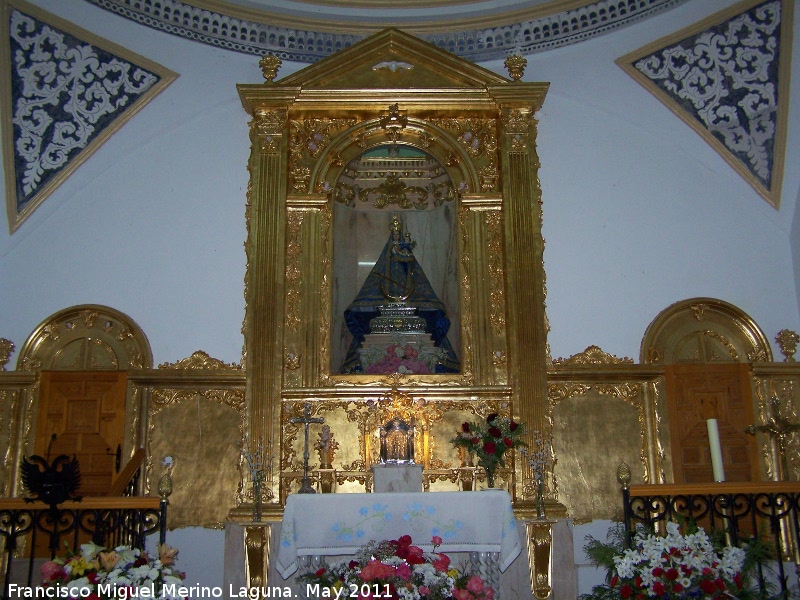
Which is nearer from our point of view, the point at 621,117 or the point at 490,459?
the point at 490,459

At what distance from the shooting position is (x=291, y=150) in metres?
8.86

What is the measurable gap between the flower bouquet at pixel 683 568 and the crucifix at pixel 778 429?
2.02 metres

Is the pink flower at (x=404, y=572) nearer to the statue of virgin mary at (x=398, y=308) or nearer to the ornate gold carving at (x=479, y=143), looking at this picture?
the statue of virgin mary at (x=398, y=308)

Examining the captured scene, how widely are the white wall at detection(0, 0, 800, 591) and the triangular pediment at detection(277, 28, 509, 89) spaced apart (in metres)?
0.72

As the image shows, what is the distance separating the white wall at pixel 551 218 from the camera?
329 inches

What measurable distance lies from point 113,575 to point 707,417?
5.83m

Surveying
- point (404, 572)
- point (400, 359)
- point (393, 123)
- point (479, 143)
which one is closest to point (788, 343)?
point (479, 143)

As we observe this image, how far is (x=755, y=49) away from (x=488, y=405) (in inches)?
181

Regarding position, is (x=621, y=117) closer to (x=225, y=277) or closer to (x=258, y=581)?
(x=225, y=277)

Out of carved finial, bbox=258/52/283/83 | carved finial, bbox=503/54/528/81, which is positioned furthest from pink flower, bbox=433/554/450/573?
carved finial, bbox=258/52/283/83

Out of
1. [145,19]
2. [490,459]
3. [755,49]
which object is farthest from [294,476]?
[755,49]

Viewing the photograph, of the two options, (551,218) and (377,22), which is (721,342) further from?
(377,22)

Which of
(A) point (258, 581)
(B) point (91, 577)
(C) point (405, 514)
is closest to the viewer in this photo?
(B) point (91, 577)

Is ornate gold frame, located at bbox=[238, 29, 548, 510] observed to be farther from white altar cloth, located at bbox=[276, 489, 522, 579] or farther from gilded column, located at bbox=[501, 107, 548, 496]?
white altar cloth, located at bbox=[276, 489, 522, 579]
